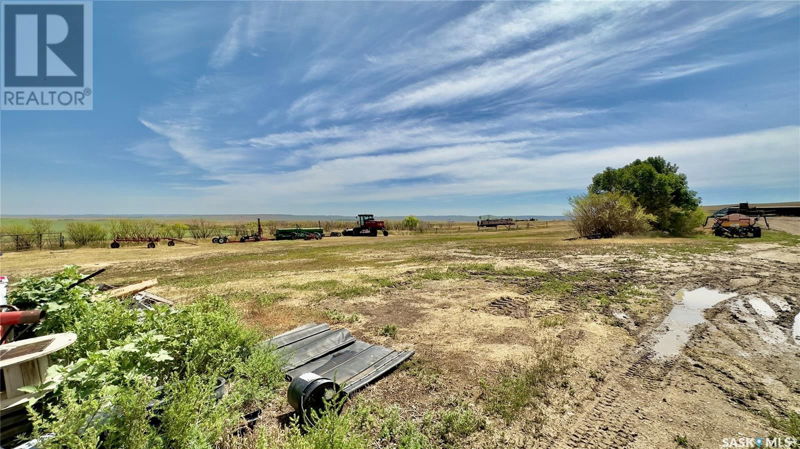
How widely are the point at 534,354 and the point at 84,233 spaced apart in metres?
39.9

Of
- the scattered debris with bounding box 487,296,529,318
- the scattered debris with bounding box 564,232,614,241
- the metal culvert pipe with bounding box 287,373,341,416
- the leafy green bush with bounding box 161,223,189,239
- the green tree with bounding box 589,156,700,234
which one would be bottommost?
the scattered debris with bounding box 487,296,529,318

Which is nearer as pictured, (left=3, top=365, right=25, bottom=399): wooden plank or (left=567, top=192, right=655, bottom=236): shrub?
(left=3, top=365, right=25, bottom=399): wooden plank

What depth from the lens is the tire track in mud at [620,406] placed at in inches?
124

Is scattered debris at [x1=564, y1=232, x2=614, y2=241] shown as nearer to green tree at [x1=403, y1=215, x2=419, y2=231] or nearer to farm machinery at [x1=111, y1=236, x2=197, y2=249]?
green tree at [x1=403, y1=215, x2=419, y2=231]

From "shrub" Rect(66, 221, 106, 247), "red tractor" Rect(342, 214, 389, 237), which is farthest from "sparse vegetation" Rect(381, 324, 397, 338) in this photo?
"shrub" Rect(66, 221, 106, 247)

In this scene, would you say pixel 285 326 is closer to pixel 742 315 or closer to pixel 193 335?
pixel 193 335

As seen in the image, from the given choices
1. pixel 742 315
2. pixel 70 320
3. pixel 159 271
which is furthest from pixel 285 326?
pixel 159 271

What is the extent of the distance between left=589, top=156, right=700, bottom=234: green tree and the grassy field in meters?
17.8

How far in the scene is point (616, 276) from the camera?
36.1ft

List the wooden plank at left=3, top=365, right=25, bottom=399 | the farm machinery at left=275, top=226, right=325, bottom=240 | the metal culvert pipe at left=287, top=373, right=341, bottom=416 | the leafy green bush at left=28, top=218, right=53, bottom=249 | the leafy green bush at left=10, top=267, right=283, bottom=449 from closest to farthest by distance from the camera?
1. the leafy green bush at left=10, top=267, right=283, bottom=449
2. the wooden plank at left=3, top=365, right=25, bottom=399
3. the metal culvert pipe at left=287, top=373, right=341, bottom=416
4. the leafy green bush at left=28, top=218, right=53, bottom=249
5. the farm machinery at left=275, top=226, right=325, bottom=240

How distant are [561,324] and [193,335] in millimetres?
6701

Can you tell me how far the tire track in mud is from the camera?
10.3 feet

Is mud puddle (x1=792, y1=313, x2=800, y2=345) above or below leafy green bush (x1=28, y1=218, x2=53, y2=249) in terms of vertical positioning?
below

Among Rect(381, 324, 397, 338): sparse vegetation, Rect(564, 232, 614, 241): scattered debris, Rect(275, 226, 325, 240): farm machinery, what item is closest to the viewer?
Rect(381, 324, 397, 338): sparse vegetation
